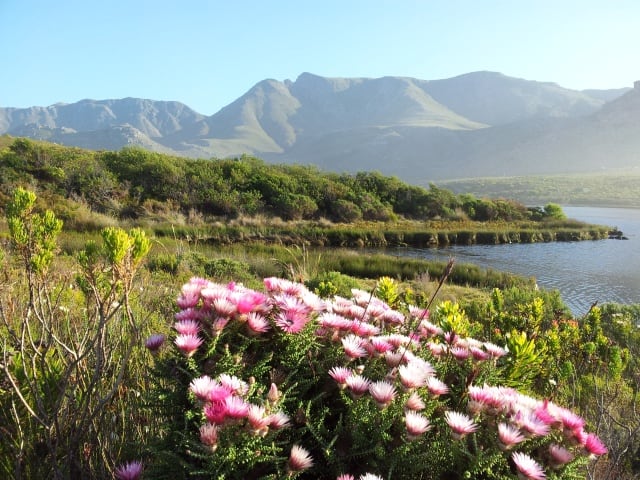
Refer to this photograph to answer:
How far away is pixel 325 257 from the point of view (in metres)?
14.5

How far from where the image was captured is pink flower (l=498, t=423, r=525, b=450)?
1.14 m

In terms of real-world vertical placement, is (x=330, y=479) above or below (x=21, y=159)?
below

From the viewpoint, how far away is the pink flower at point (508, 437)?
114cm

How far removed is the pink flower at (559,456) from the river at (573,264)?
1104 centimetres

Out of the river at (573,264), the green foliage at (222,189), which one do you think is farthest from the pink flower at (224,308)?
the green foliage at (222,189)

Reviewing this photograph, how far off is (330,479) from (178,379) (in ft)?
1.86

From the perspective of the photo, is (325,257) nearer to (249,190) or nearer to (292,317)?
(292,317)

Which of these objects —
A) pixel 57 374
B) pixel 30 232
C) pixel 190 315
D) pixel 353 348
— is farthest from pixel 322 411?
pixel 57 374

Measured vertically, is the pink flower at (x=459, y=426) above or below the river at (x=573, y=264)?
above

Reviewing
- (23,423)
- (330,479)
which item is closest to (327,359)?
(330,479)

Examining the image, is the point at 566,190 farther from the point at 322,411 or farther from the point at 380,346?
the point at 322,411

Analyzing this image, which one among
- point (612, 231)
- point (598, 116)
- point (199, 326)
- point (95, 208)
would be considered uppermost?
point (598, 116)

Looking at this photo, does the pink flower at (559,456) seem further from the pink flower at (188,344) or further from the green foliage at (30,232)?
the green foliage at (30,232)

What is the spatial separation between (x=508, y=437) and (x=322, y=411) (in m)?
0.55
